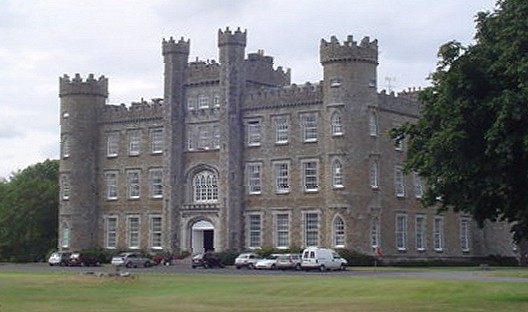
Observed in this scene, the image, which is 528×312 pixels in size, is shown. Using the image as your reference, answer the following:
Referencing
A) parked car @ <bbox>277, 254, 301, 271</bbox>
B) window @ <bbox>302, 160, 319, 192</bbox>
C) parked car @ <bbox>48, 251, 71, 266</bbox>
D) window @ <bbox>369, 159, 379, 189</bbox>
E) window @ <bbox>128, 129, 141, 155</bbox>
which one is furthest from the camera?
window @ <bbox>128, 129, 141, 155</bbox>

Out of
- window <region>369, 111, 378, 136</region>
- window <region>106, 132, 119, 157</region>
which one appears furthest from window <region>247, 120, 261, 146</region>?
window <region>106, 132, 119, 157</region>

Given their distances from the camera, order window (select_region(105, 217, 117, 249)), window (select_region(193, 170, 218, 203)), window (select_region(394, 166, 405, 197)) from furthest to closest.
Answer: window (select_region(105, 217, 117, 249)), window (select_region(193, 170, 218, 203)), window (select_region(394, 166, 405, 197))

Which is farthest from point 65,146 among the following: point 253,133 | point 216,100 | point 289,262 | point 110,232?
point 289,262

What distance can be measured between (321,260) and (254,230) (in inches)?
673

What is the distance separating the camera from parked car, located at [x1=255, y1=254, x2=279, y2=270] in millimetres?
75312

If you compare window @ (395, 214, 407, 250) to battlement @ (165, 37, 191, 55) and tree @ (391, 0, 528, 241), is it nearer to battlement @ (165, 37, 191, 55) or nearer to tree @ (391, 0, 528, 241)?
battlement @ (165, 37, 191, 55)

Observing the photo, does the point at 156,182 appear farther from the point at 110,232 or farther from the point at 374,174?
the point at 374,174

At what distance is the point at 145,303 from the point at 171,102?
183ft

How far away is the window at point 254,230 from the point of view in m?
88.2

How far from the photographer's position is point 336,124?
83.4m

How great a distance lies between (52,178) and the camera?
122 meters

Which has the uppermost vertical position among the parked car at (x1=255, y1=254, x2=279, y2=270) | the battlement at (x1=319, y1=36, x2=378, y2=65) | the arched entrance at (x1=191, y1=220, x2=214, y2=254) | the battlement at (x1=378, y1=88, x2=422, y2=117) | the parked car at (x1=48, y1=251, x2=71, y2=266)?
the battlement at (x1=319, y1=36, x2=378, y2=65)

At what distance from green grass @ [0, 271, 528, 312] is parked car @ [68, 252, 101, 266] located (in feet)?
102

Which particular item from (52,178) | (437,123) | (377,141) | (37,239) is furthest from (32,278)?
(52,178)
